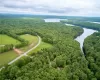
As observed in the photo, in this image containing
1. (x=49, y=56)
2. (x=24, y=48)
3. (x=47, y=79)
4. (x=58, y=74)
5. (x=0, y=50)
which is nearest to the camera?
(x=47, y=79)

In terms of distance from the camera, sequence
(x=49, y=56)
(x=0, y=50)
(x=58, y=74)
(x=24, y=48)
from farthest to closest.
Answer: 1. (x=24, y=48)
2. (x=0, y=50)
3. (x=49, y=56)
4. (x=58, y=74)

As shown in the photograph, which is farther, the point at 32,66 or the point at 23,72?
the point at 32,66

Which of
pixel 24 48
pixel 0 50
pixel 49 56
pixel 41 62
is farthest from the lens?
pixel 24 48

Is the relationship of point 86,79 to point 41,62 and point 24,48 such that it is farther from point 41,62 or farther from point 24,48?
point 24,48

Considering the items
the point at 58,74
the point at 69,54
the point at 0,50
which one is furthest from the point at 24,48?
the point at 58,74

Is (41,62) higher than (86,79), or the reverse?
(41,62)

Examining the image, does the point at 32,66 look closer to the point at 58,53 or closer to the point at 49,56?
the point at 49,56

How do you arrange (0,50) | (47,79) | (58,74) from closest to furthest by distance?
(47,79) < (58,74) < (0,50)

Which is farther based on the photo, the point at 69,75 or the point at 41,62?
the point at 41,62

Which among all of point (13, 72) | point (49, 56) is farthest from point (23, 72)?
point (49, 56)
